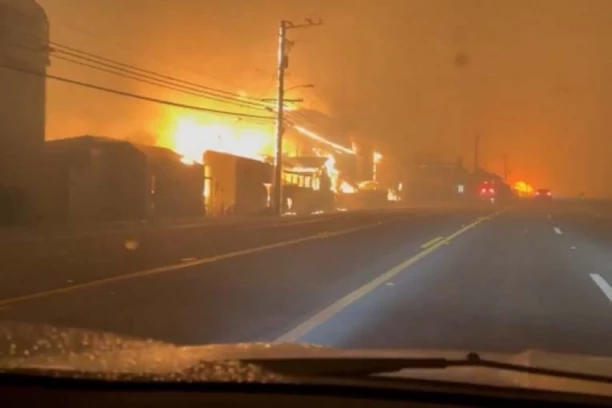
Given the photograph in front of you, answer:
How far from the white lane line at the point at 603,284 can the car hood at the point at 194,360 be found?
9.65 meters

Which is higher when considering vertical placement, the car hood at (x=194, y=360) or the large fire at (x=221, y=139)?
the large fire at (x=221, y=139)

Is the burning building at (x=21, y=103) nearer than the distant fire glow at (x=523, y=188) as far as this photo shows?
Yes

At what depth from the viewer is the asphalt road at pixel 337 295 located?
10844 millimetres

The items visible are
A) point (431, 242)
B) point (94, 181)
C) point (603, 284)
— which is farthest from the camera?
point (94, 181)

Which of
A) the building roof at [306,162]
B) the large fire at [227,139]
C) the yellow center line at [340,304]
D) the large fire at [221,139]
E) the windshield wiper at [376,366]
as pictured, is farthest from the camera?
the building roof at [306,162]

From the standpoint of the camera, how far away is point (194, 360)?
4996 mm

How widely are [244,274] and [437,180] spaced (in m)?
127

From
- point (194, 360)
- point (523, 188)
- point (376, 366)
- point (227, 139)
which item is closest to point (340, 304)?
point (194, 360)

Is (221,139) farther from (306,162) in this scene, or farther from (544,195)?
(544,195)

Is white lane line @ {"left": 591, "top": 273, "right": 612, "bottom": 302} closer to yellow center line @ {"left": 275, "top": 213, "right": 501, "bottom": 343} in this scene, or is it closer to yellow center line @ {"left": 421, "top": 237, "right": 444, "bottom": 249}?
yellow center line @ {"left": 275, "top": 213, "right": 501, "bottom": 343}

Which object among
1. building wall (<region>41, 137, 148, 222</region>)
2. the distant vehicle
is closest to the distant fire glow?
the distant vehicle

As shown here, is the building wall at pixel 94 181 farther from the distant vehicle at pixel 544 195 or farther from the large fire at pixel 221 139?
the distant vehicle at pixel 544 195

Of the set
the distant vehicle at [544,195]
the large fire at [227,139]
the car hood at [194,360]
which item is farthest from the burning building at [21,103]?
the distant vehicle at [544,195]

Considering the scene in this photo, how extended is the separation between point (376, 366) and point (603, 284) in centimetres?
1304
